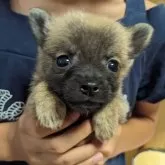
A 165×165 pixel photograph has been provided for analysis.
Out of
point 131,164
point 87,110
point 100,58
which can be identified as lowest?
point 131,164

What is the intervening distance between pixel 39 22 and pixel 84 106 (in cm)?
24

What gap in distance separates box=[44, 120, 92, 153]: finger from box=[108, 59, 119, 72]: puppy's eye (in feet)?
0.46

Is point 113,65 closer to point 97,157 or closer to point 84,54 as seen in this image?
point 84,54

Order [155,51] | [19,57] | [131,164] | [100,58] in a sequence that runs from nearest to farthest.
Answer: [100,58] → [19,57] → [155,51] → [131,164]

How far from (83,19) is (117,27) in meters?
0.09

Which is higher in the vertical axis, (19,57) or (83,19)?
(83,19)

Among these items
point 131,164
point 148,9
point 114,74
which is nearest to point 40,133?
point 114,74

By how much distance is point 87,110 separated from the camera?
908 mm

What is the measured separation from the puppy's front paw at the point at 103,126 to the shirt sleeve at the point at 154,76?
33 cm

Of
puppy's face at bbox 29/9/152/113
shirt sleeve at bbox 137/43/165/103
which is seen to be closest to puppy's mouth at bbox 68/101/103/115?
puppy's face at bbox 29/9/152/113

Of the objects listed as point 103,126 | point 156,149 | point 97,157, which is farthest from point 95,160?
point 156,149

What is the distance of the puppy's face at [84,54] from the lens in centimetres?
86

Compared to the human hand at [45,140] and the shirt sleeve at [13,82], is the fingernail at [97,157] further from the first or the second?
the shirt sleeve at [13,82]

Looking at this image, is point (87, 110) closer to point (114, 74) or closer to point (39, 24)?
point (114, 74)
